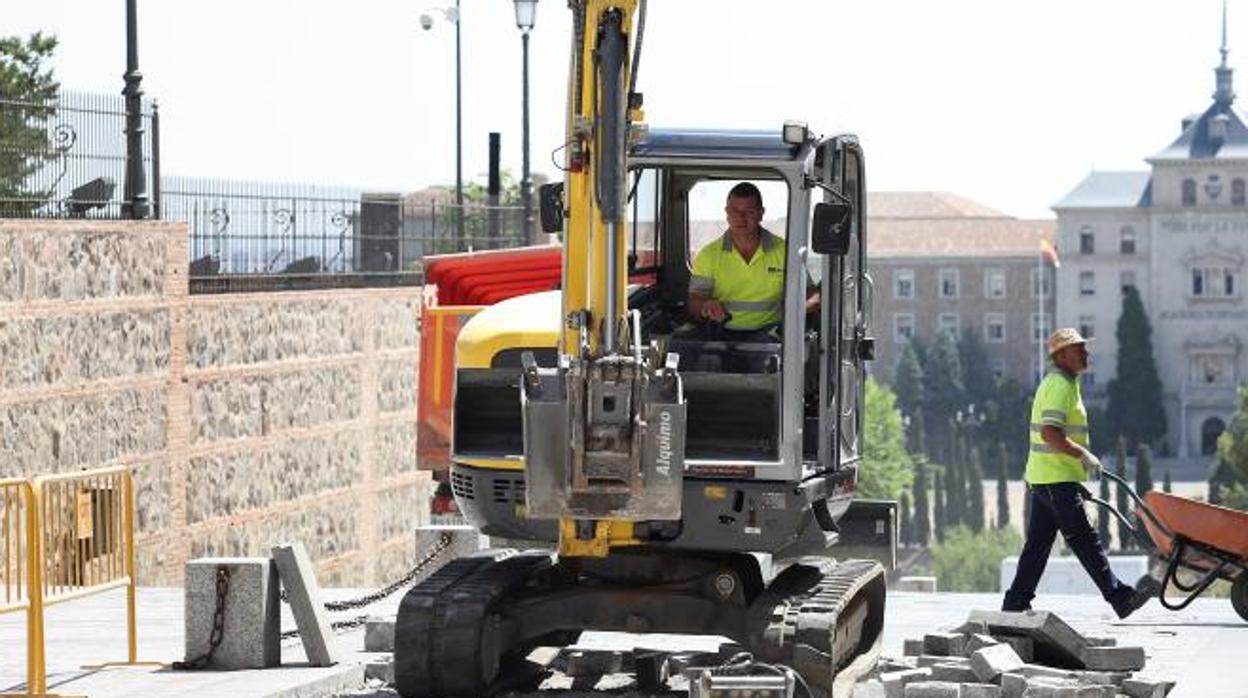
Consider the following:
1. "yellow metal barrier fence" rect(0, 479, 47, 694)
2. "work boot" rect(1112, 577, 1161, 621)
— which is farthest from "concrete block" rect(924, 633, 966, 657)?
"yellow metal barrier fence" rect(0, 479, 47, 694)

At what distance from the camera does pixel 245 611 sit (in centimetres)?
1709

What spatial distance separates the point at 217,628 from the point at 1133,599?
6.13m

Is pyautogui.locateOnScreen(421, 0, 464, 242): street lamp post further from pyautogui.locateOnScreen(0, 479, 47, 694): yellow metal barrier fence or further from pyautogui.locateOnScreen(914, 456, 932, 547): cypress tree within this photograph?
pyautogui.locateOnScreen(914, 456, 932, 547): cypress tree

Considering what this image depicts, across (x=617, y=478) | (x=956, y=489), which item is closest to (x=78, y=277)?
(x=617, y=478)

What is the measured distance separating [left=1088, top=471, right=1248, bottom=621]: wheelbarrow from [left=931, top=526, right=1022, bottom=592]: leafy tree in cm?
13846

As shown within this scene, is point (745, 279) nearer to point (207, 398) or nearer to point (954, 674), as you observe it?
point (954, 674)

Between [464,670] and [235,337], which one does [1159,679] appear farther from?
[235,337]

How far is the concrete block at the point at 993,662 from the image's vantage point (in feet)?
52.0

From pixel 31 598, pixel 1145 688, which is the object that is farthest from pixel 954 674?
pixel 31 598

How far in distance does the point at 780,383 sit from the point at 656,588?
120cm

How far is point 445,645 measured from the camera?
15.2 meters

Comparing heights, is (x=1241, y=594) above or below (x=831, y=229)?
below

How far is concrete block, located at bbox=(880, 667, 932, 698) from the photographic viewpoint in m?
15.6

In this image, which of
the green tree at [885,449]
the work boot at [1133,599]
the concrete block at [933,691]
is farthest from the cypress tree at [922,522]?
the concrete block at [933,691]
